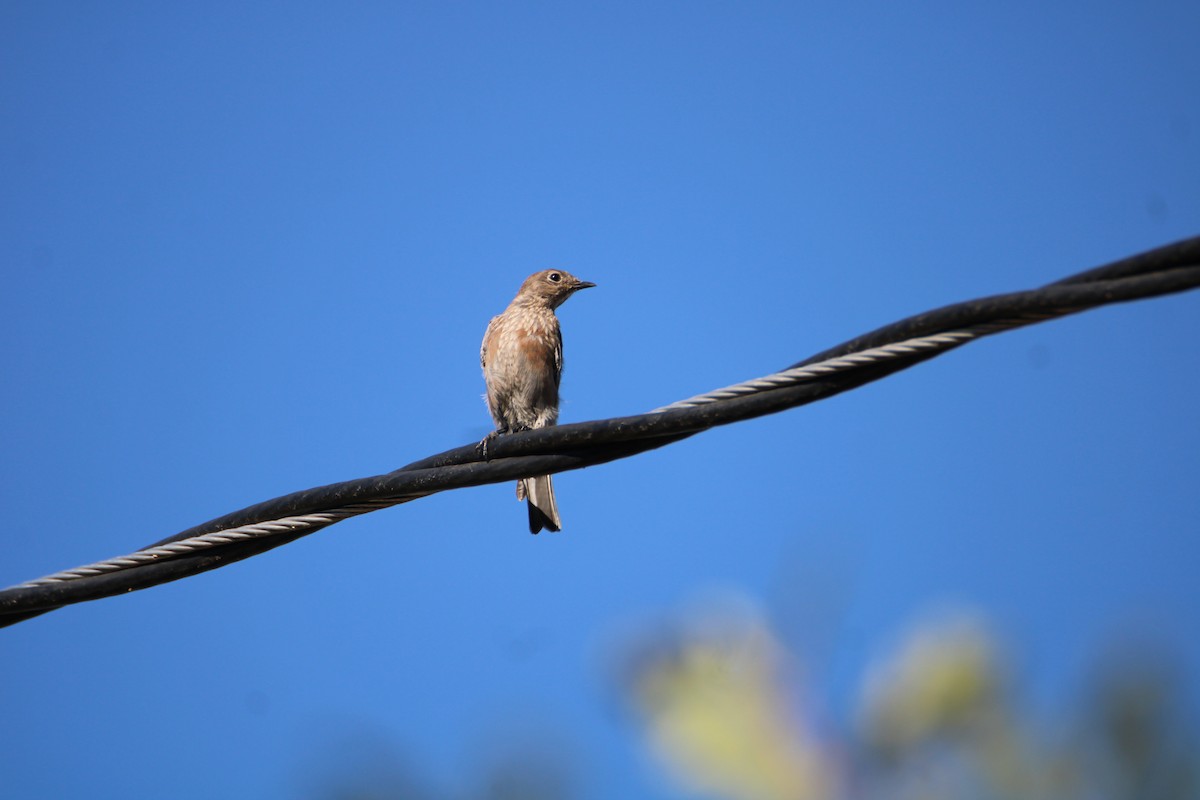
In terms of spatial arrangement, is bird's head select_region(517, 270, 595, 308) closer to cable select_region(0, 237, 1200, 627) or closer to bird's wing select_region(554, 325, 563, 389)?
bird's wing select_region(554, 325, 563, 389)

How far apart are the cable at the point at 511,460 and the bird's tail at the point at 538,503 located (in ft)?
12.5

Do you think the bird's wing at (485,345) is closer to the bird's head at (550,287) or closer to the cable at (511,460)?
the bird's head at (550,287)

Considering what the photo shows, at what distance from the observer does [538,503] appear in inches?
324

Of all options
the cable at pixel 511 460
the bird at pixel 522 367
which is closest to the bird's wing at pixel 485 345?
the bird at pixel 522 367

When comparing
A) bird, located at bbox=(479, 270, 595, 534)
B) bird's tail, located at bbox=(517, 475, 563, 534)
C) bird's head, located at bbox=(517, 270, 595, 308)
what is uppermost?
bird's head, located at bbox=(517, 270, 595, 308)

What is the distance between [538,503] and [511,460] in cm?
398

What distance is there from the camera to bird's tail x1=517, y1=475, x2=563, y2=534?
8203 millimetres

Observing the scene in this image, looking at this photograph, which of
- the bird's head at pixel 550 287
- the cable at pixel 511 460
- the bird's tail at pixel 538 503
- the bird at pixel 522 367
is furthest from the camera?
the bird's head at pixel 550 287

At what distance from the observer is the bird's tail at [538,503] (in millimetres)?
8203

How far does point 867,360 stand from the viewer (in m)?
3.60

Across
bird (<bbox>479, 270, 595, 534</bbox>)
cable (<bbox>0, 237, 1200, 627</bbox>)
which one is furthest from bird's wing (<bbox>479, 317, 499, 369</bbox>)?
cable (<bbox>0, 237, 1200, 627</bbox>)

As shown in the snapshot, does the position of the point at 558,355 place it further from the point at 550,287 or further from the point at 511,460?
the point at 511,460

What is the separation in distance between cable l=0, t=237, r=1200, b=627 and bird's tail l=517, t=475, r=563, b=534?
3.80m

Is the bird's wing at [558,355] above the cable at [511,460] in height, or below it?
above
